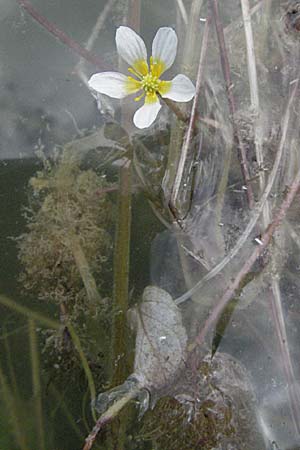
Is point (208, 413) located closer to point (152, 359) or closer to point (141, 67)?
point (152, 359)

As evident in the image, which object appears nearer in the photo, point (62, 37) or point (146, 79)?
point (146, 79)

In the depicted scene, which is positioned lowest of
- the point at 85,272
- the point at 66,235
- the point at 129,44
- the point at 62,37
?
the point at 85,272

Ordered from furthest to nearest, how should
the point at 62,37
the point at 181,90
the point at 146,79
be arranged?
the point at 62,37, the point at 146,79, the point at 181,90

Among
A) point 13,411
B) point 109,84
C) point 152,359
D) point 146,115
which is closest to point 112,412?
point 152,359

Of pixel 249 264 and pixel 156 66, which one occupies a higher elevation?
pixel 156 66

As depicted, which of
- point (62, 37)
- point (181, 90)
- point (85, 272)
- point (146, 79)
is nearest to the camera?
point (181, 90)

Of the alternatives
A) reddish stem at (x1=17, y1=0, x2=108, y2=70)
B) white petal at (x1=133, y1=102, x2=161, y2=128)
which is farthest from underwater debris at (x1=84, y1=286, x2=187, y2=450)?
reddish stem at (x1=17, y1=0, x2=108, y2=70)

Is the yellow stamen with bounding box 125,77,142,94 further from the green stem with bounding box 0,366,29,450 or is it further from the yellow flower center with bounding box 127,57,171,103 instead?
the green stem with bounding box 0,366,29,450
